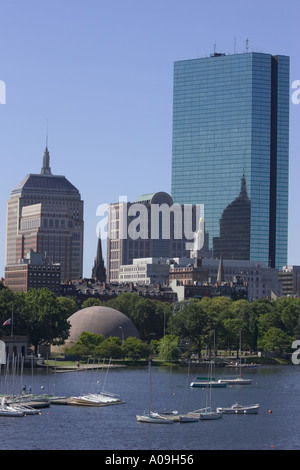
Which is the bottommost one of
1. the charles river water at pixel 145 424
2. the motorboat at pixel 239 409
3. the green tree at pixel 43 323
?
the charles river water at pixel 145 424

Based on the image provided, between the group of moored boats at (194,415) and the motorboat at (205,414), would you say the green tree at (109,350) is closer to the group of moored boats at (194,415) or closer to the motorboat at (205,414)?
the group of moored boats at (194,415)

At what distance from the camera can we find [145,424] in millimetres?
109500

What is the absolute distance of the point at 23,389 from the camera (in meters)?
129

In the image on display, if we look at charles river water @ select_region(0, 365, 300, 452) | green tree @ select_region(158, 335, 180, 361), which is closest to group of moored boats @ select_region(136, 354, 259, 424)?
charles river water @ select_region(0, 365, 300, 452)

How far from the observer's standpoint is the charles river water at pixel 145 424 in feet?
320

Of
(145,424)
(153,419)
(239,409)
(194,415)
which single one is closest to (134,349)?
(239,409)

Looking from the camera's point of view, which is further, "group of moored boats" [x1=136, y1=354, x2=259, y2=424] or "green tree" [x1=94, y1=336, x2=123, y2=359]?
"green tree" [x1=94, y1=336, x2=123, y2=359]

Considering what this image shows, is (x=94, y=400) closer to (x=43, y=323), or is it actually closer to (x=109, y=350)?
(x=109, y=350)

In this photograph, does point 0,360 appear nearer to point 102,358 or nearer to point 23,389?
point 23,389

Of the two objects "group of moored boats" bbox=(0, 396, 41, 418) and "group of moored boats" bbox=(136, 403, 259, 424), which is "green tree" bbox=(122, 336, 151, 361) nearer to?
"group of moored boats" bbox=(136, 403, 259, 424)

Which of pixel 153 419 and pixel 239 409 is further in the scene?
pixel 239 409

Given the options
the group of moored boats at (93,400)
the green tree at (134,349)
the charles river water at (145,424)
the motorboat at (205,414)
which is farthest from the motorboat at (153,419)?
the green tree at (134,349)

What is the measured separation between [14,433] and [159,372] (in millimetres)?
75294

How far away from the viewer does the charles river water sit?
97.5 meters
